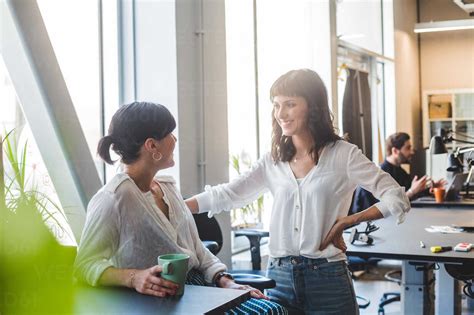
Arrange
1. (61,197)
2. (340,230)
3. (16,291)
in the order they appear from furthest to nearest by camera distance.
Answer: (61,197), (340,230), (16,291)

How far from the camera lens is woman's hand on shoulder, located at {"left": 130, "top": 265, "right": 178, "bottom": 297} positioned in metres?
1.37

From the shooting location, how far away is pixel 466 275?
2.76 metres

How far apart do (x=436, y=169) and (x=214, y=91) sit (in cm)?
294

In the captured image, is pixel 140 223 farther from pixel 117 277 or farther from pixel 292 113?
pixel 292 113

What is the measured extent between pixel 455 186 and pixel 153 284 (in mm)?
3473

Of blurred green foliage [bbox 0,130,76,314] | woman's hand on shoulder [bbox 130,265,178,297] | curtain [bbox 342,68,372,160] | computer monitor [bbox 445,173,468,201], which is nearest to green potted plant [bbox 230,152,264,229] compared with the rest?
computer monitor [bbox 445,173,468,201]

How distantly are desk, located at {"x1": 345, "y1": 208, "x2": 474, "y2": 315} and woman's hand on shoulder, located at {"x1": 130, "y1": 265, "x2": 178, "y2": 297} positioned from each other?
3.75ft

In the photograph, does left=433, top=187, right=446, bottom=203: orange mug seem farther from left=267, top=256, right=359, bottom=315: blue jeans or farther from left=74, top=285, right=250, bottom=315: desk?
left=74, top=285, right=250, bottom=315: desk

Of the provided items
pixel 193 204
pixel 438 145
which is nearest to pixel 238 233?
pixel 193 204

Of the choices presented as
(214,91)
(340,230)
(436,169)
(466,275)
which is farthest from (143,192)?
(436,169)

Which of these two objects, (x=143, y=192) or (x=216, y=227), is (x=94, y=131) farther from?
(x=143, y=192)

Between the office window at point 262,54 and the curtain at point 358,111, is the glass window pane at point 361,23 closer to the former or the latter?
the curtain at point 358,111

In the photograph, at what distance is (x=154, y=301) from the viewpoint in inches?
53.2

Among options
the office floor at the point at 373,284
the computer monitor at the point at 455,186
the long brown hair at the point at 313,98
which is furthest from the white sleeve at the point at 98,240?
the computer monitor at the point at 455,186
